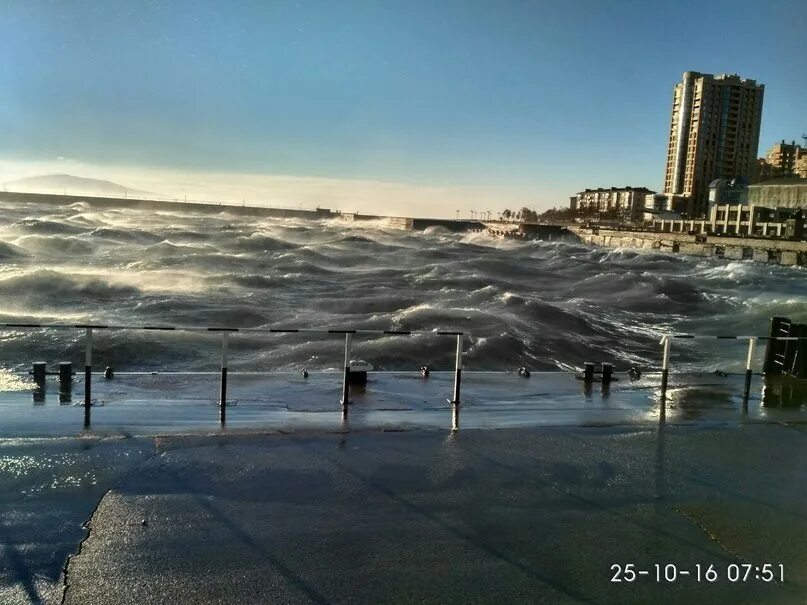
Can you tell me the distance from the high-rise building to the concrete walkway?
→ 6589 inches

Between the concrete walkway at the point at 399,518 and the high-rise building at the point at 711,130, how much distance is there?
16735cm

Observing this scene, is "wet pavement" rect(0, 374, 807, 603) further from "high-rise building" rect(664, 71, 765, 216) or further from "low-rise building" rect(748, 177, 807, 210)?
"high-rise building" rect(664, 71, 765, 216)

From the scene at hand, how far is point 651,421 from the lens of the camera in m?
7.71

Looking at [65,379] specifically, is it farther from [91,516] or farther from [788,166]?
[788,166]

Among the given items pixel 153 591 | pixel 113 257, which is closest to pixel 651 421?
pixel 153 591

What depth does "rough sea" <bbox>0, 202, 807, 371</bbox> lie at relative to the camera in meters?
16.5

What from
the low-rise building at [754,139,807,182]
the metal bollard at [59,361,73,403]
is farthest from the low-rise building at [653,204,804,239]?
the metal bollard at [59,361,73,403]

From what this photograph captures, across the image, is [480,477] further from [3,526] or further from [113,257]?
[113,257]

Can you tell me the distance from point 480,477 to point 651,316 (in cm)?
2557

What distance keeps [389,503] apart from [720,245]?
80.3 meters

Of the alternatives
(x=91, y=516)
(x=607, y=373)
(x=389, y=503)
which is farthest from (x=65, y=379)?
(x=607, y=373)

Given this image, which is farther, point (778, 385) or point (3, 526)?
point (778, 385)

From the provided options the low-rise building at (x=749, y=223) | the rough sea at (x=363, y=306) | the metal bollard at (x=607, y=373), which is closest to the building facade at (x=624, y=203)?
the low-rise building at (x=749, y=223)

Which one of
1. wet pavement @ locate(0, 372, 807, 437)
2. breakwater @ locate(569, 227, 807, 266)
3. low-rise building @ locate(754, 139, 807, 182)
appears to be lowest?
wet pavement @ locate(0, 372, 807, 437)
